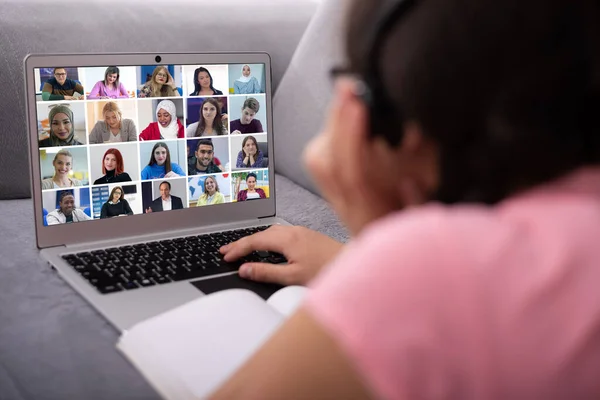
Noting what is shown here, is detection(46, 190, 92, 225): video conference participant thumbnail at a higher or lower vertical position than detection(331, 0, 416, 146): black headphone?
lower

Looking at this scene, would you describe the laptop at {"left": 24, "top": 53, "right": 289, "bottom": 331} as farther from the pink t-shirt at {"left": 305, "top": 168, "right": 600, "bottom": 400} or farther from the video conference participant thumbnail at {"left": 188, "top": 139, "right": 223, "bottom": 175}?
the pink t-shirt at {"left": 305, "top": 168, "right": 600, "bottom": 400}

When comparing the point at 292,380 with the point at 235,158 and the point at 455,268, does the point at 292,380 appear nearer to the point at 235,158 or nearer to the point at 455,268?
the point at 455,268

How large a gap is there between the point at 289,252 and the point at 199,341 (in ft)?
0.99

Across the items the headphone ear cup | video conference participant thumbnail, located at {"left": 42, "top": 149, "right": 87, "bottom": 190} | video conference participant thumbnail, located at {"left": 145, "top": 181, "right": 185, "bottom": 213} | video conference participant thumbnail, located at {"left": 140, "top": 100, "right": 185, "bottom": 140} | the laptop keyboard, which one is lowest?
the laptop keyboard

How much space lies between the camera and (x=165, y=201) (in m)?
1.19

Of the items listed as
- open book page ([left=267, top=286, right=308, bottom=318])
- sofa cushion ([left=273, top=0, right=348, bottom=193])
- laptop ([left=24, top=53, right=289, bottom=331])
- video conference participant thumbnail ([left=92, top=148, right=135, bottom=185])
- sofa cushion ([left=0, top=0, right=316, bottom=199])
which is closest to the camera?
open book page ([left=267, top=286, right=308, bottom=318])

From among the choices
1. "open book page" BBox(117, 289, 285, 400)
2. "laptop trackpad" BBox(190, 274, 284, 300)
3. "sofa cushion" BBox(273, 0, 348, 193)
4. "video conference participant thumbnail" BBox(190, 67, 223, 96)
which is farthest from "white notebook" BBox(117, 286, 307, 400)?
"sofa cushion" BBox(273, 0, 348, 193)

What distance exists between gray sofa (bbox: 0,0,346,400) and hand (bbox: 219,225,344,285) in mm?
218

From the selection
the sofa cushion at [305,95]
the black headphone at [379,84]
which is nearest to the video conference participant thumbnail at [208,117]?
the sofa cushion at [305,95]

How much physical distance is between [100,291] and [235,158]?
1.33ft

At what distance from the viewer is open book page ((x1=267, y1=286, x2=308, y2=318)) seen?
874 mm

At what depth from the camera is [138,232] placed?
3.82 feet

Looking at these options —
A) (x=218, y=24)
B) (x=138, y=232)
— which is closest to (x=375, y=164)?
(x=138, y=232)

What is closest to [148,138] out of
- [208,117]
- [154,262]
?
[208,117]
